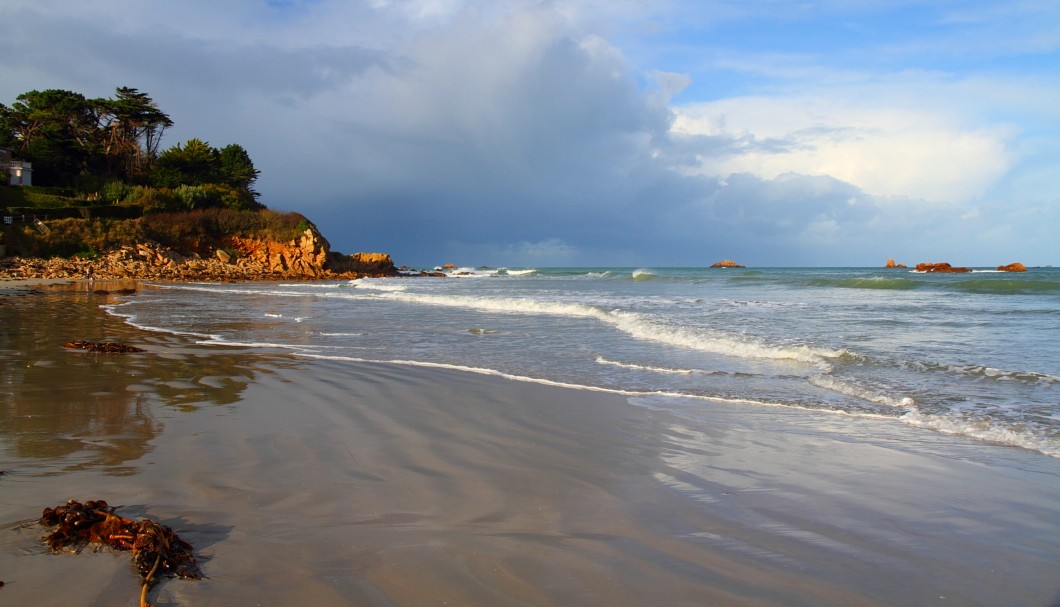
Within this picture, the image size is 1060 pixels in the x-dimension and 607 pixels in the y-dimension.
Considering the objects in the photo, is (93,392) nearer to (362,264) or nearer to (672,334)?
(672,334)

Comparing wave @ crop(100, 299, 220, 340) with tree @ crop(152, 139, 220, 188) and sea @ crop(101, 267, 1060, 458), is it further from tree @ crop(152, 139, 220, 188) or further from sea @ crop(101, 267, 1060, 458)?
Answer: tree @ crop(152, 139, 220, 188)

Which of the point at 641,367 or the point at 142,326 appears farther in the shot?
the point at 142,326

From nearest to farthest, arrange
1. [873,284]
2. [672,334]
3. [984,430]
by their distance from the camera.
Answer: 1. [984,430]
2. [672,334]
3. [873,284]

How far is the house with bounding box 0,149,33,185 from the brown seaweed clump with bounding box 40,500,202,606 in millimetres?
55291

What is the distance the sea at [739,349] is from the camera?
22.2 ft

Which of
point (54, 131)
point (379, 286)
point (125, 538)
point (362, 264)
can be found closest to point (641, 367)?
point (125, 538)

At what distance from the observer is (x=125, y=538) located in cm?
275

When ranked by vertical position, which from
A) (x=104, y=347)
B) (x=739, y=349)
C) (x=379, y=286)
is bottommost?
(x=104, y=347)

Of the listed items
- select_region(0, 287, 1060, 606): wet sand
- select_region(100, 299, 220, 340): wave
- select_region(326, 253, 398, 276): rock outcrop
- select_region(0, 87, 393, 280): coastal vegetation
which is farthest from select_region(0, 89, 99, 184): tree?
select_region(0, 287, 1060, 606): wet sand

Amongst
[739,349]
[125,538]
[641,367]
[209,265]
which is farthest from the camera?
[209,265]

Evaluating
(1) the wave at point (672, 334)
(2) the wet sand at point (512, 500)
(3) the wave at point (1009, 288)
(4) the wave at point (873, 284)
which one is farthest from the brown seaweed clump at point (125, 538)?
(4) the wave at point (873, 284)

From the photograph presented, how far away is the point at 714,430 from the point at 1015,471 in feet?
7.15

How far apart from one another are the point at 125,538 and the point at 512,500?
1.93 metres

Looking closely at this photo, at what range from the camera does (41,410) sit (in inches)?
213
